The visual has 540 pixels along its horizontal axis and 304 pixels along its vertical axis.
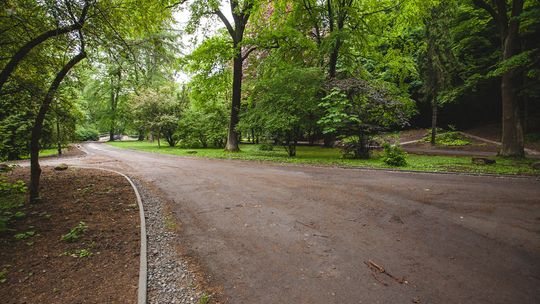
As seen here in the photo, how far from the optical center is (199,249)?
4.23 m

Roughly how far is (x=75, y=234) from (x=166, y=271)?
2.51 meters

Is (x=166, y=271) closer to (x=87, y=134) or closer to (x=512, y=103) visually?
(x=512, y=103)

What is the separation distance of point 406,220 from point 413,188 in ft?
9.48

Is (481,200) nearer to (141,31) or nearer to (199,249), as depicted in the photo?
(199,249)

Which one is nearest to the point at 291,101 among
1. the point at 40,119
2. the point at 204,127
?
the point at 40,119

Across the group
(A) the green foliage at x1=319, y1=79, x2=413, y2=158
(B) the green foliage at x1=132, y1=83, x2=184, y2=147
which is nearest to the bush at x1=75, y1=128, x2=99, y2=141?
(B) the green foliage at x1=132, y1=83, x2=184, y2=147

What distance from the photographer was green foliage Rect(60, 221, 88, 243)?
15.3 feet

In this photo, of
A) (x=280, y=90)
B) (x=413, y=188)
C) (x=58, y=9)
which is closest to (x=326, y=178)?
(x=413, y=188)

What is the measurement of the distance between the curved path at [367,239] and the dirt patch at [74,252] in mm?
1018

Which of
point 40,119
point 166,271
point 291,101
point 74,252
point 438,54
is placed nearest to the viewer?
point 166,271

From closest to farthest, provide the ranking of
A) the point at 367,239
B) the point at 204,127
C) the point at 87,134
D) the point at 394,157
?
the point at 367,239 → the point at 394,157 → the point at 204,127 → the point at 87,134

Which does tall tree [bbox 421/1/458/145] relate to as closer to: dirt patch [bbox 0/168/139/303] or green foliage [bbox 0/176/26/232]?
dirt patch [bbox 0/168/139/303]

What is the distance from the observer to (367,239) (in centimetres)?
444

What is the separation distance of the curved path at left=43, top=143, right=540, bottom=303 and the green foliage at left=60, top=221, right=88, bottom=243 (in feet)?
5.85
